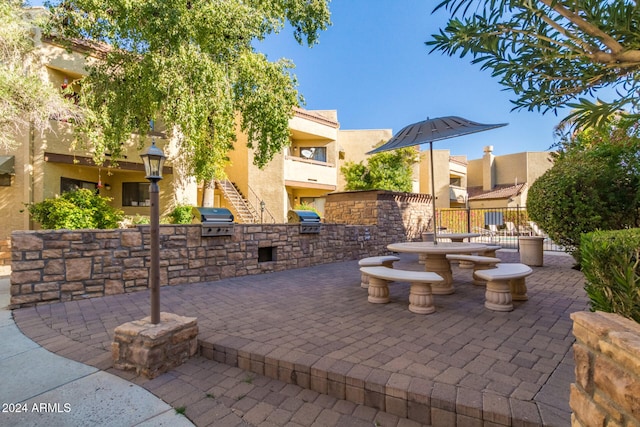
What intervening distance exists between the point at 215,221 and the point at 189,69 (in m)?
4.51

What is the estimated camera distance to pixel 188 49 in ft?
27.3

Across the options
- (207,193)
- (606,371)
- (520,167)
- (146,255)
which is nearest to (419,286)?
(606,371)

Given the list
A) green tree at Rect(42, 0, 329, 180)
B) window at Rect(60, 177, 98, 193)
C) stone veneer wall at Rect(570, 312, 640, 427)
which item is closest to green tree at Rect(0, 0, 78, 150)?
green tree at Rect(42, 0, 329, 180)

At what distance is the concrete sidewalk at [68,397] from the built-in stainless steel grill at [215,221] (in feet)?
11.7

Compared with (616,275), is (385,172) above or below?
above

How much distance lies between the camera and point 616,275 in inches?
70.9

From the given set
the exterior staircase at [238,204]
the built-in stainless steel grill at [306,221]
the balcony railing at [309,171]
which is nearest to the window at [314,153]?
the balcony railing at [309,171]

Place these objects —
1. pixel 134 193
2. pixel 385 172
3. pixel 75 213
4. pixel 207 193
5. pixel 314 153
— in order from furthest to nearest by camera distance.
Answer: pixel 314 153
pixel 385 172
pixel 134 193
pixel 207 193
pixel 75 213

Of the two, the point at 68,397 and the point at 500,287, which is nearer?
the point at 68,397

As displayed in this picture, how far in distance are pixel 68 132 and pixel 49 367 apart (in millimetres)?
11033

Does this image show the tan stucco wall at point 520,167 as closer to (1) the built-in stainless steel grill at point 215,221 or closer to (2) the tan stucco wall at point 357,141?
(2) the tan stucco wall at point 357,141

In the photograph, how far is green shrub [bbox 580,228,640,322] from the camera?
168 centimetres

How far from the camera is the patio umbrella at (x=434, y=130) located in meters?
4.45

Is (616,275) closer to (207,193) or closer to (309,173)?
(207,193)
